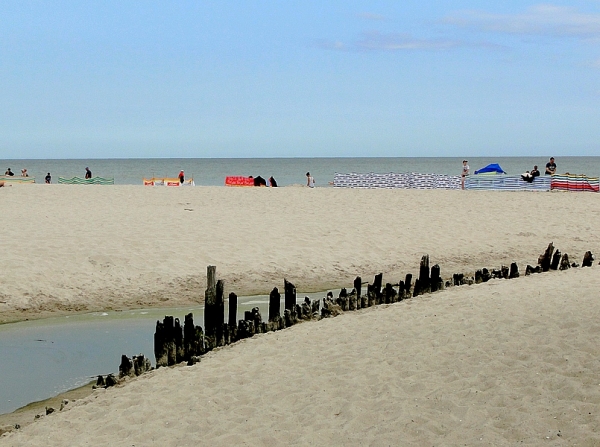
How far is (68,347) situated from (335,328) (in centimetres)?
445

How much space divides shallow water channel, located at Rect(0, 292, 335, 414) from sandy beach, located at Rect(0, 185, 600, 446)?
29.8 inches

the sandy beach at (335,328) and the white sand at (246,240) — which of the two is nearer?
the sandy beach at (335,328)

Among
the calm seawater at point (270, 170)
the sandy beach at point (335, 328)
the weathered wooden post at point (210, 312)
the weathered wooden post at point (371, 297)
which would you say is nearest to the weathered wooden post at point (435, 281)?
the sandy beach at point (335, 328)

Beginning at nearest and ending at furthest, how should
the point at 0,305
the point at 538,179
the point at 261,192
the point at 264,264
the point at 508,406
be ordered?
the point at 508,406 → the point at 0,305 → the point at 264,264 → the point at 261,192 → the point at 538,179

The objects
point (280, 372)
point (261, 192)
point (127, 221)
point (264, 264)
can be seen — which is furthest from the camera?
point (261, 192)

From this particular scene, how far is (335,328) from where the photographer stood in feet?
39.1

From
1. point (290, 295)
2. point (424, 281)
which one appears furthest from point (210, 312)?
point (424, 281)

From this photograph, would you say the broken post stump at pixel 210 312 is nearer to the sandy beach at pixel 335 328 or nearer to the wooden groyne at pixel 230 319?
the wooden groyne at pixel 230 319

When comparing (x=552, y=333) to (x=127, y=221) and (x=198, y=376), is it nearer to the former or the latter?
(x=198, y=376)

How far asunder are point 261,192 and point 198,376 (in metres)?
23.2

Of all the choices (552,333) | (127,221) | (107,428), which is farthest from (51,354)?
A: (127,221)

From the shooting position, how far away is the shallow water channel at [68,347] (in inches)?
431

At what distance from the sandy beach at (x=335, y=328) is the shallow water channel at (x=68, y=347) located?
757mm

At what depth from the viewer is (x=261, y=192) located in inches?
1298
